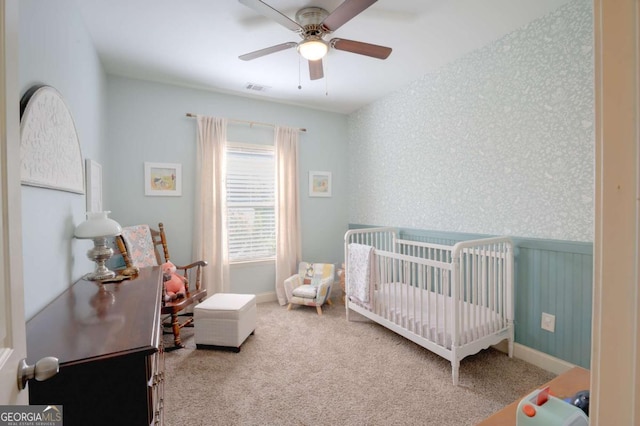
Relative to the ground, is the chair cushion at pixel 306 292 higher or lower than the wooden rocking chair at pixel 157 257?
lower

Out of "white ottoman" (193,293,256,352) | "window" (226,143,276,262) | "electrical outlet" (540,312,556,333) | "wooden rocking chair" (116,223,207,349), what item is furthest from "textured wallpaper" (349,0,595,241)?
"wooden rocking chair" (116,223,207,349)

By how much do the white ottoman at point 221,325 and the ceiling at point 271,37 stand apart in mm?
2217

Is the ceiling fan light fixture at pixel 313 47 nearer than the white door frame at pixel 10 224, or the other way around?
the white door frame at pixel 10 224

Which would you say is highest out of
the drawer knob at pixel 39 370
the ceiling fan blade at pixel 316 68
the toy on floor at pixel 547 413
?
the ceiling fan blade at pixel 316 68

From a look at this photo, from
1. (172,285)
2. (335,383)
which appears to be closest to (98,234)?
(172,285)

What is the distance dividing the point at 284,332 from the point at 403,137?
96.5 inches

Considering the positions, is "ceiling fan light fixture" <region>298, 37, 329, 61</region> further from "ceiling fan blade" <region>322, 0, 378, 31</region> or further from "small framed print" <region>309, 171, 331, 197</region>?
"small framed print" <region>309, 171, 331, 197</region>

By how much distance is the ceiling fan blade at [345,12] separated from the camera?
1.53 m

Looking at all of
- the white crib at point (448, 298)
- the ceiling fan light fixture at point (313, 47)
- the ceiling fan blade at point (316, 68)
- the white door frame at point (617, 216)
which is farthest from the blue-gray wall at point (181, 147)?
the white door frame at point (617, 216)

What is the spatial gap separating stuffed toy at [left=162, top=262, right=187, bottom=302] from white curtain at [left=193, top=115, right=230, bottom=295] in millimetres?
569

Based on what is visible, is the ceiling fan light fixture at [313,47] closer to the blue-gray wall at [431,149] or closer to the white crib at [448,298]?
the blue-gray wall at [431,149]

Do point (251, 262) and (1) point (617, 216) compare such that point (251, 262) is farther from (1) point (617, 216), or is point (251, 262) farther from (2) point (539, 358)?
(1) point (617, 216)

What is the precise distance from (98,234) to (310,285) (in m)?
2.26

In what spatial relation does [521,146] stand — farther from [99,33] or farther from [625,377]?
[99,33]
